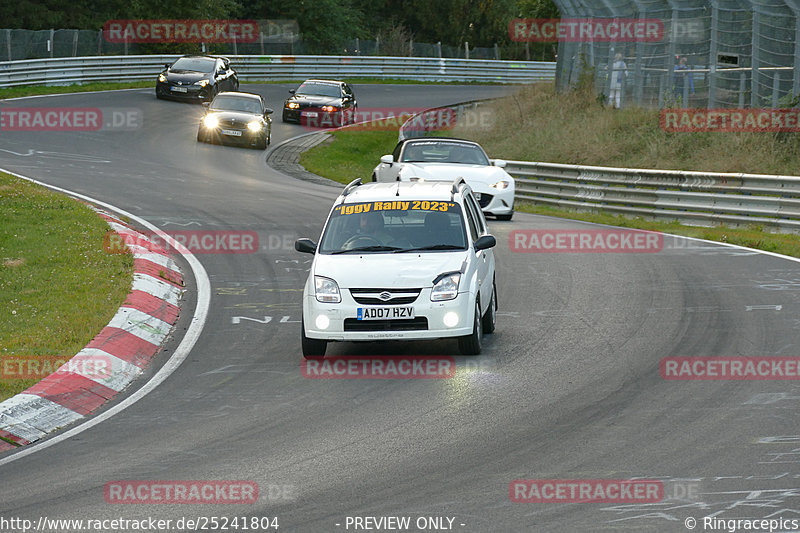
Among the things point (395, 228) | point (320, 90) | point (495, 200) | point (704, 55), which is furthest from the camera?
point (320, 90)

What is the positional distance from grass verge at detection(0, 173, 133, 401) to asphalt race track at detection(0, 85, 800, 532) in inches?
36.9

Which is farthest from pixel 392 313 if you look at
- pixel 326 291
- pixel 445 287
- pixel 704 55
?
pixel 704 55

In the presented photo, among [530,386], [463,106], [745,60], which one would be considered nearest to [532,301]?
[530,386]

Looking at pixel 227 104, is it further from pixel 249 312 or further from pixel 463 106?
pixel 249 312

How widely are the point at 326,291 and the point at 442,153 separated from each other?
1182 cm

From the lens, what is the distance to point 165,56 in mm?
50156

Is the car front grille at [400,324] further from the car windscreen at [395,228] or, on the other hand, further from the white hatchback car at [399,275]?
the car windscreen at [395,228]

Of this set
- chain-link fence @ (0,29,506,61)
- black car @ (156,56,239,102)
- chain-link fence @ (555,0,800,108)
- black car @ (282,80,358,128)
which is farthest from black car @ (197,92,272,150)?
chain-link fence @ (0,29,506,61)

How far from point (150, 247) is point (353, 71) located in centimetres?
4330

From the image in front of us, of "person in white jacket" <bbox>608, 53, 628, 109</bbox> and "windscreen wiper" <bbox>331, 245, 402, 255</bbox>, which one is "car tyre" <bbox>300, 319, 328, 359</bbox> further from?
"person in white jacket" <bbox>608, 53, 628, 109</bbox>

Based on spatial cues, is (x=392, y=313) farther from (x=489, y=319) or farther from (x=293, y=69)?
(x=293, y=69)

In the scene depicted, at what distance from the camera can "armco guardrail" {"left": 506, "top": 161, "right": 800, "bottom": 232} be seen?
69.6 ft

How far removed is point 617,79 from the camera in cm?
3362

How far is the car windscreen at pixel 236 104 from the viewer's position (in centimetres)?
3431
